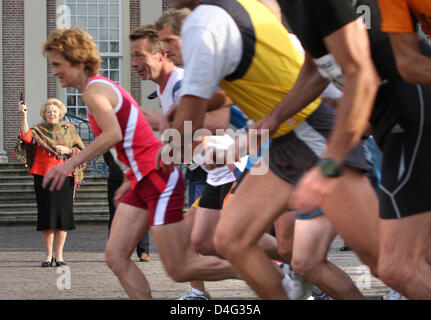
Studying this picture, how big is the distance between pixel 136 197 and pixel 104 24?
1947 cm

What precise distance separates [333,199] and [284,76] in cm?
75

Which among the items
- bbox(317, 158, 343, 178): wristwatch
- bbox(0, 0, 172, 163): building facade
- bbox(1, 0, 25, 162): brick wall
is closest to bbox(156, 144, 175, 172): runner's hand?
bbox(317, 158, 343, 178): wristwatch

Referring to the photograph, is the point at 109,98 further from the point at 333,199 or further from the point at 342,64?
the point at 342,64

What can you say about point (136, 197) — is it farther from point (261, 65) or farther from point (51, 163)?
point (51, 163)

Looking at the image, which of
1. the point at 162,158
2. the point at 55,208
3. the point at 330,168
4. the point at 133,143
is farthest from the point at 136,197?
the point at 55,208

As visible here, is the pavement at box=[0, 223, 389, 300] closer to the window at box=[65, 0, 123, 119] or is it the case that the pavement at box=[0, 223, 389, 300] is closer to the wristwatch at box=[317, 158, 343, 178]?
the wristwatch at box=[317, 158, 343, 178]

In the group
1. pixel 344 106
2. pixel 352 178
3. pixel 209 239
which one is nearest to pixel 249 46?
pixel 352 178

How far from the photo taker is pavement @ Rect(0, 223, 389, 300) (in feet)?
23.8

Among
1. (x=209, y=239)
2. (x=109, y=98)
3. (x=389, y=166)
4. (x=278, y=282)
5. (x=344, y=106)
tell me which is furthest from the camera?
(x=209, y=239)

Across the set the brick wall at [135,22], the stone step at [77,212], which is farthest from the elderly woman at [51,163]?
the brick wall at [135,22]

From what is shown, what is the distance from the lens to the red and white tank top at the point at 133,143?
521 centimetres

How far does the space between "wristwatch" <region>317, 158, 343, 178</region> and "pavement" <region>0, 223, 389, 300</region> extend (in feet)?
13.7

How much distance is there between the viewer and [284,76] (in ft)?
13.6

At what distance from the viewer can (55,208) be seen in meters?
10.1
